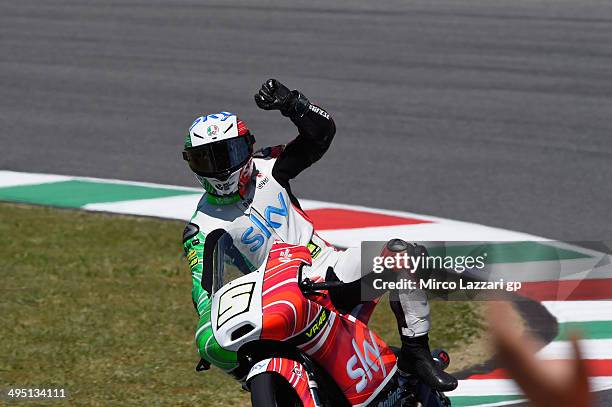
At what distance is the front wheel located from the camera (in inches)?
170

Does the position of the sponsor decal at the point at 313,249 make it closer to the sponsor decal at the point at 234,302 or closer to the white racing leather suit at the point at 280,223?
the white racing leather suit at the point at 280,223

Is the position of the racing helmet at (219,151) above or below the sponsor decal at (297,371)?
above

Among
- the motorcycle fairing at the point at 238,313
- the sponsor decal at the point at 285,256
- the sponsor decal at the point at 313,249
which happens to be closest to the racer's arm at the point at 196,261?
the motorcycle fairing at the point at 238,313

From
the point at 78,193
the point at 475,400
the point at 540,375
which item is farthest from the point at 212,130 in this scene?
the point at 78,193

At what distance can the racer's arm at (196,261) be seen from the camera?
16.2ft

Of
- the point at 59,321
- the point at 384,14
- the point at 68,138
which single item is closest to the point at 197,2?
the point at 384,14

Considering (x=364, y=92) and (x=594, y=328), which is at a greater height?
(x=364, y=92)

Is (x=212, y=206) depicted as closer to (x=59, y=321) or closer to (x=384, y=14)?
(x=59, y=321)

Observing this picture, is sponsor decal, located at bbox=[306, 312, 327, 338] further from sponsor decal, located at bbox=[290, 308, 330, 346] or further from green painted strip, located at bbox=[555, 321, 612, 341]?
green painted strip, located at bbox=[555, 321, 612, 341]

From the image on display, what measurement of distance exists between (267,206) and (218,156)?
43cm

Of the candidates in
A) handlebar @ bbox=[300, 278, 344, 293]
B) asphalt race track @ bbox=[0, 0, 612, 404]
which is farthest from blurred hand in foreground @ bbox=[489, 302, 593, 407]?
asphalt race track @ bbox=[0, 0, 612, 404]

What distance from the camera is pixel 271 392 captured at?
4.35m

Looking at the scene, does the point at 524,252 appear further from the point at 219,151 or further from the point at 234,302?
the point at 234,302

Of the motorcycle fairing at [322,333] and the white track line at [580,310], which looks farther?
the white track line at [580,310]
